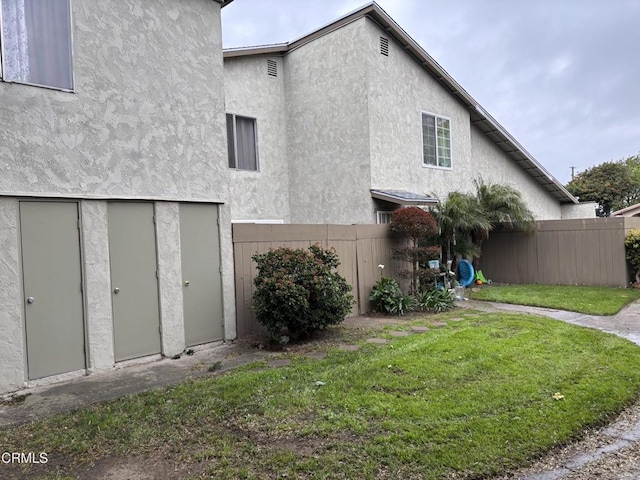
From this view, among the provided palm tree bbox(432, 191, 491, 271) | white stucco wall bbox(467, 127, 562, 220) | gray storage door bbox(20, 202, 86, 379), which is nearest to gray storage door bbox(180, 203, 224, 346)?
gray storage door bbox(20, 202, 86, 379)

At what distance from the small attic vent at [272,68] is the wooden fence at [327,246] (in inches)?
253

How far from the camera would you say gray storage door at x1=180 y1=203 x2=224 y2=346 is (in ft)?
25.5

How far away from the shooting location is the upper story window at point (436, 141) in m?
15.2

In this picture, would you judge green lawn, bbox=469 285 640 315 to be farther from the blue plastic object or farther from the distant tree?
the distant tree

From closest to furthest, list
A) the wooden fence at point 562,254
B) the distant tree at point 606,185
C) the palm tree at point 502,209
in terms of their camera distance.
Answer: the wooden fence at point 562,254, the palm tree at point 502,209, the distant tree at point 606,185

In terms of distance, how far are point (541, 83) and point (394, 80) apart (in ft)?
63.7

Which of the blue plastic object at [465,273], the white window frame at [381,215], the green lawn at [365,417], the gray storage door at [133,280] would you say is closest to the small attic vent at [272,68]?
the white window frame at [381,215]

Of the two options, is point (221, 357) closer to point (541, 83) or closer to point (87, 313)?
point (87, 313)

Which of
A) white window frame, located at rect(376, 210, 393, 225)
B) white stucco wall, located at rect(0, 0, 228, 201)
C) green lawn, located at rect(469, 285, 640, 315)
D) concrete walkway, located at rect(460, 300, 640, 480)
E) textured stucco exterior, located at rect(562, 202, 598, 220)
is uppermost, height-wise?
white stucco wall, located at rect(0, 0, 228, 201)

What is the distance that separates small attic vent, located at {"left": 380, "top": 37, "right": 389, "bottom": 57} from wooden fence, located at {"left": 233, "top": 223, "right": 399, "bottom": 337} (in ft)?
18.3

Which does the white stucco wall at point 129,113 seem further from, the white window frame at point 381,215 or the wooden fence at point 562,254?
the wooden fence at point 562,254

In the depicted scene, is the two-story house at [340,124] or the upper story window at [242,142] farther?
the upper story window at [242,142]

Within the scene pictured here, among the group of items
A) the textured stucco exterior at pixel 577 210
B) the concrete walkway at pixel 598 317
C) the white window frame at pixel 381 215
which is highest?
the textured stucco exterior at pixel 577 210

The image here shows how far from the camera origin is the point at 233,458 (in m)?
3.90
